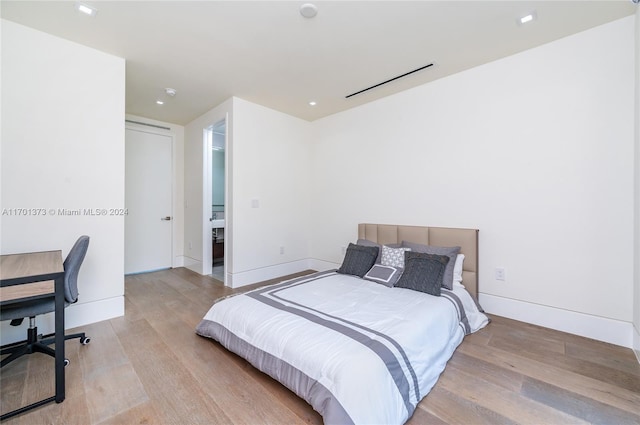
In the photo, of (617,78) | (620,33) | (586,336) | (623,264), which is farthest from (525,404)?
(620,33)

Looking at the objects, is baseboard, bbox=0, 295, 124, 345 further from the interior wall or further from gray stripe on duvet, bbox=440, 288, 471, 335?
gray stripe on duvet, bbox=440, 288, 471, 335

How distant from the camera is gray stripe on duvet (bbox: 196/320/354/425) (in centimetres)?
130

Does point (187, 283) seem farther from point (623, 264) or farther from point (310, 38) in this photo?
point (623, 264)

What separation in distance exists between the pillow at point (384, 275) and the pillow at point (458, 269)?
565 millimetres

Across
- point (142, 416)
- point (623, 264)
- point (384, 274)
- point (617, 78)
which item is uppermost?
point (617, 78)

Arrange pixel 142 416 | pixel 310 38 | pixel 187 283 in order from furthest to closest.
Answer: pixel 187 283 → pixel 310 38 → pixel 142 416

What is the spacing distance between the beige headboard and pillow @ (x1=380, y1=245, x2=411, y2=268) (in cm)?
37

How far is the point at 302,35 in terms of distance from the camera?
2.39m

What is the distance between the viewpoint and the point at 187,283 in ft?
13.0

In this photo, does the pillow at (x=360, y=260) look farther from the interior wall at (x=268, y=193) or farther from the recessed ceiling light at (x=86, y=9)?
the recessed ceiling light at (x=86, y=9)

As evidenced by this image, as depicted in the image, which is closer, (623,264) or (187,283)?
(623,264)

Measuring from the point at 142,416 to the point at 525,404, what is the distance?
7.32 feet

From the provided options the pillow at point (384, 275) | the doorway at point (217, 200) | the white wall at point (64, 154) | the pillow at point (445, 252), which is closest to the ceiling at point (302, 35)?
the white wall at point (64, 154)

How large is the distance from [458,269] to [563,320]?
966 mm
